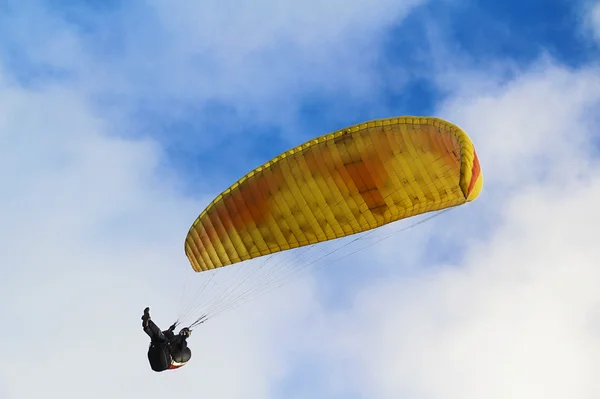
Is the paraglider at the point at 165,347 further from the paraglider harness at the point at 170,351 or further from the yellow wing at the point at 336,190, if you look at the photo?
the yellow wing at the point at 336,190

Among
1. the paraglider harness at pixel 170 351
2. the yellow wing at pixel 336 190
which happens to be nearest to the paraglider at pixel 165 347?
the paraglider harness at pixel 170 351

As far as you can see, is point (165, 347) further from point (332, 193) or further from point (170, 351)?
point (332, 193)

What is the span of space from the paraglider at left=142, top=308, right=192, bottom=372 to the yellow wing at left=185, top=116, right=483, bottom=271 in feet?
8.36

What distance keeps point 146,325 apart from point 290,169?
6.46 m

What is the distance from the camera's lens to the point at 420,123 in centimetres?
1902

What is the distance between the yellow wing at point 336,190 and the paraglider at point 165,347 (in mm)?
2548

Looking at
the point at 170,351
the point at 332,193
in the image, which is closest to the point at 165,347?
the point at 170,351

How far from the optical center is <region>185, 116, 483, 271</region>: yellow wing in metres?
19.2

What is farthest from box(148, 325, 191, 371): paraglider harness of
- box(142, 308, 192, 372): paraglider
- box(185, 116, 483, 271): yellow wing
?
box(185, 116, 483, 271): yellow wing

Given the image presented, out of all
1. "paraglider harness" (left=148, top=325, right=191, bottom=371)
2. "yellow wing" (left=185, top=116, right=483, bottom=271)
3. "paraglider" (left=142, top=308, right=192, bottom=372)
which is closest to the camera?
"yellow wing" (left=185, top=116, right=483, bottom=271)

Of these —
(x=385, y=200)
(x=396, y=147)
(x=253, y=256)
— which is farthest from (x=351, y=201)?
(x=253, y=256)

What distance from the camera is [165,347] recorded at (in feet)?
71.8

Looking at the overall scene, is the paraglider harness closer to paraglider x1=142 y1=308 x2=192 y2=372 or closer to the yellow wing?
paraglider x1=142 y1=308 x2=192 y2=372

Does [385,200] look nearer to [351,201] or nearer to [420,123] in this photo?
[351,201]
